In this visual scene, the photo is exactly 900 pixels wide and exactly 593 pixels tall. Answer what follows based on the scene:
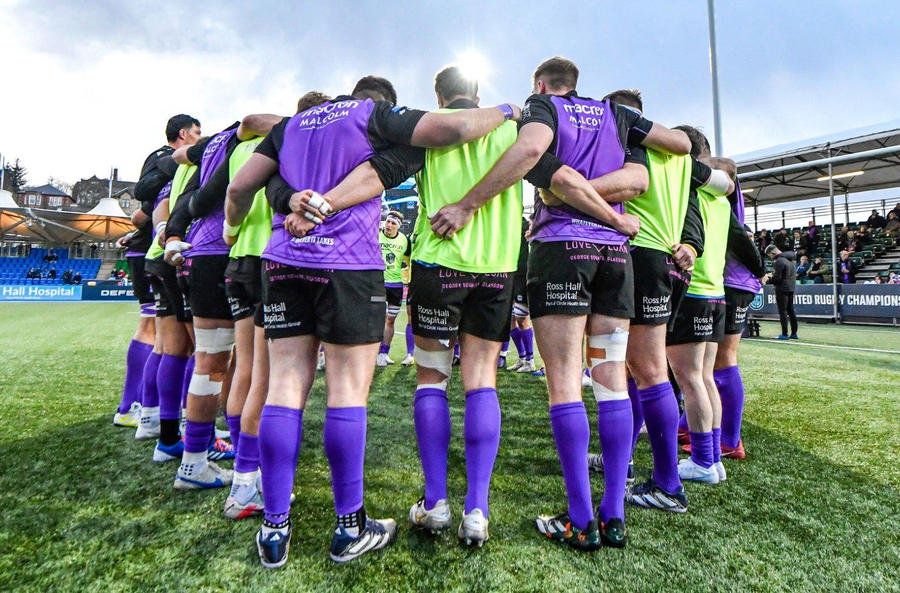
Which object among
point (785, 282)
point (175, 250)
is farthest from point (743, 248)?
point (785, 282)

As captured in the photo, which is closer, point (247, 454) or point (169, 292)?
point (247, 454)

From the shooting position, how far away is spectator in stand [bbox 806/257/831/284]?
15.0 metres

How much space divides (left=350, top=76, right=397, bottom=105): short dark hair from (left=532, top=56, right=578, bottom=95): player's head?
0.75 metres

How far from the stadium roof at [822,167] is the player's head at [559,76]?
10.8 metres

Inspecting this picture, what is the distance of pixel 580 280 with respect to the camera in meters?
1.95

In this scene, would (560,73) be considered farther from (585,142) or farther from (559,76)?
(585,142)

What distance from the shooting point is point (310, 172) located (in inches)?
75.1

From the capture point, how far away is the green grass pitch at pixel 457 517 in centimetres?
165

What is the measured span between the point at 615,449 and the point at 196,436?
205 cm

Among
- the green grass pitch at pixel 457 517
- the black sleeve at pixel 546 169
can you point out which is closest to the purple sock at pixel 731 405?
the green grass pitch at pixel 457 517

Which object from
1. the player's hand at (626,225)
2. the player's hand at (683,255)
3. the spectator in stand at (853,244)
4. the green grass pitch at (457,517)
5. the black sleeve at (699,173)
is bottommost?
the green grass pitch at (457,517)

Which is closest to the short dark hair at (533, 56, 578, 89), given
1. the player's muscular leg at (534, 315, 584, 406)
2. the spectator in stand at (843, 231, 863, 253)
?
the player's muscular leg at (534, 315, 584, 406)

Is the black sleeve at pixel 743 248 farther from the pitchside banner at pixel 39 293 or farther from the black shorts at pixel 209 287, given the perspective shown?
the pitchside banner at pixel 39 293

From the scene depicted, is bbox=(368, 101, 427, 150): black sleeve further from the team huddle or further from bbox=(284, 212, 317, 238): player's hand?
bbox=(284, 212, 317, 238): player's hand
